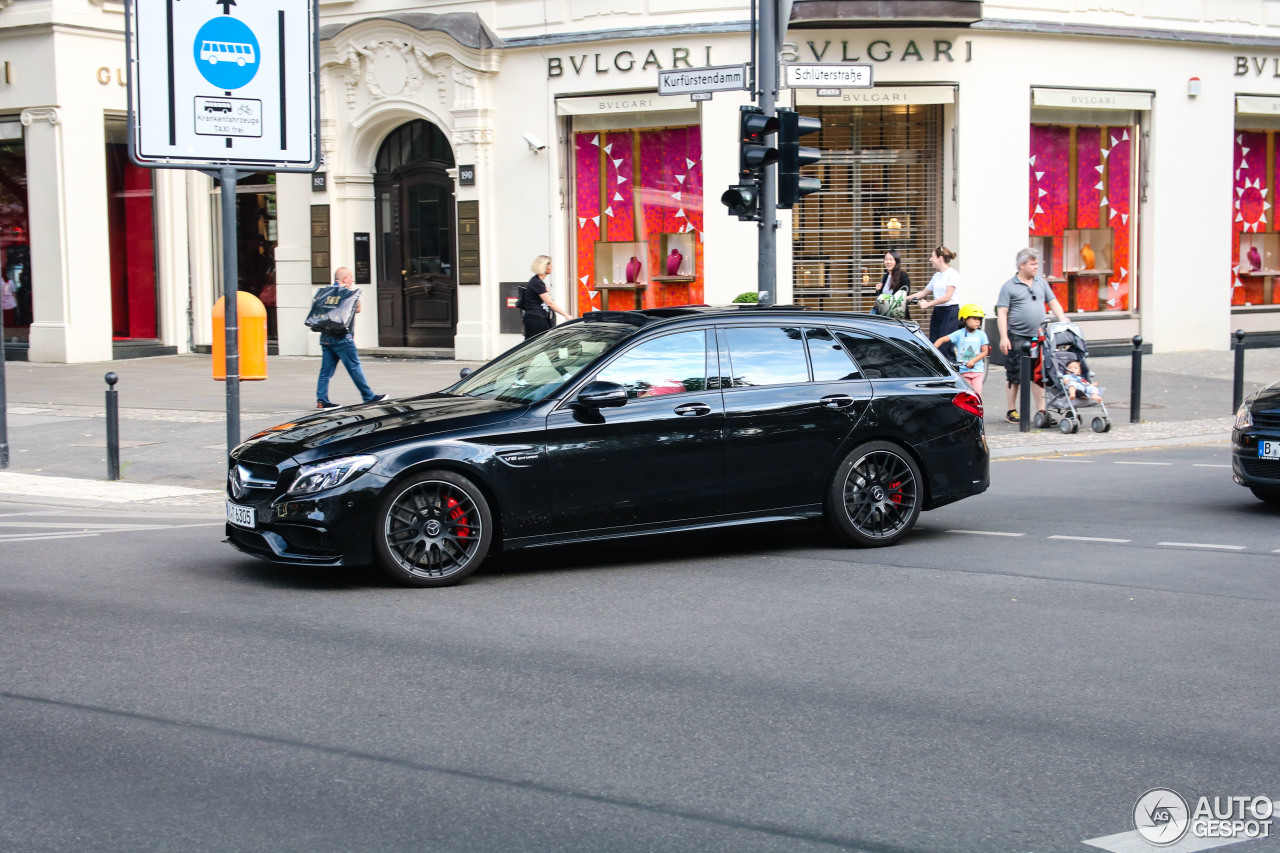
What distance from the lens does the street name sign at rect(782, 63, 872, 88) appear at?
1462 centimetres

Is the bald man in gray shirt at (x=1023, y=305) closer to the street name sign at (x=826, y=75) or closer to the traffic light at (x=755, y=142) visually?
the street name sign at (x=826, y=75)

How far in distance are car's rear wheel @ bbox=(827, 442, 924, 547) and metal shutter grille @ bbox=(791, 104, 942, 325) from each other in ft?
42.6

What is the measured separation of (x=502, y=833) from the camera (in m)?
4.36

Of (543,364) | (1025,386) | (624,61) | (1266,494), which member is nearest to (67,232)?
(624,61)

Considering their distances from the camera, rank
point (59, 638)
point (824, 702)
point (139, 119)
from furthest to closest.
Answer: point (139, 119), point (59, 638), point (824, 702)

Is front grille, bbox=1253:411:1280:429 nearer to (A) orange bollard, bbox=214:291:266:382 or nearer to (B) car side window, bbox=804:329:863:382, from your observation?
(B) car side window, bbox=804:329:863:382

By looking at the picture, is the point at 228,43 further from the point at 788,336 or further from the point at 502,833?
the point at 502,833

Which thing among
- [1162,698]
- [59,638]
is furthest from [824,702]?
[59,638]

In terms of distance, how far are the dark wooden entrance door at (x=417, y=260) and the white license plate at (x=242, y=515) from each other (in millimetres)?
A: 15955

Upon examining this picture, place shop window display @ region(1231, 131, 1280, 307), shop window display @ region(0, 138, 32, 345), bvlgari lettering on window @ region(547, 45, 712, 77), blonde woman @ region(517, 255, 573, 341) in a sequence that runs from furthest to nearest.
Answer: shop window display @ region(1231, 131, 1280, 307)
shop window display @ region(0, 138, 32, 345)
bvlgari lettering on window @ region(547, 45, 712, 77)
blonde woman @ region(517, 255, 573, 341)

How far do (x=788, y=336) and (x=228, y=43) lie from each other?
562cm

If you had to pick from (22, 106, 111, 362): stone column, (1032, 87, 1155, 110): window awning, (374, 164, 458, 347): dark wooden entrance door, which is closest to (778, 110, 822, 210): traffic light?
(1032, 87, 1155, 110): window awning

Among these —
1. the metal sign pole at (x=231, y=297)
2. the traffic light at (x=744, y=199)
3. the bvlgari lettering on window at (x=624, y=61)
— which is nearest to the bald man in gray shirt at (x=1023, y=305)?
the traffic light at (x=744, y=199)

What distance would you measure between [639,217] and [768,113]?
854 centimetres
